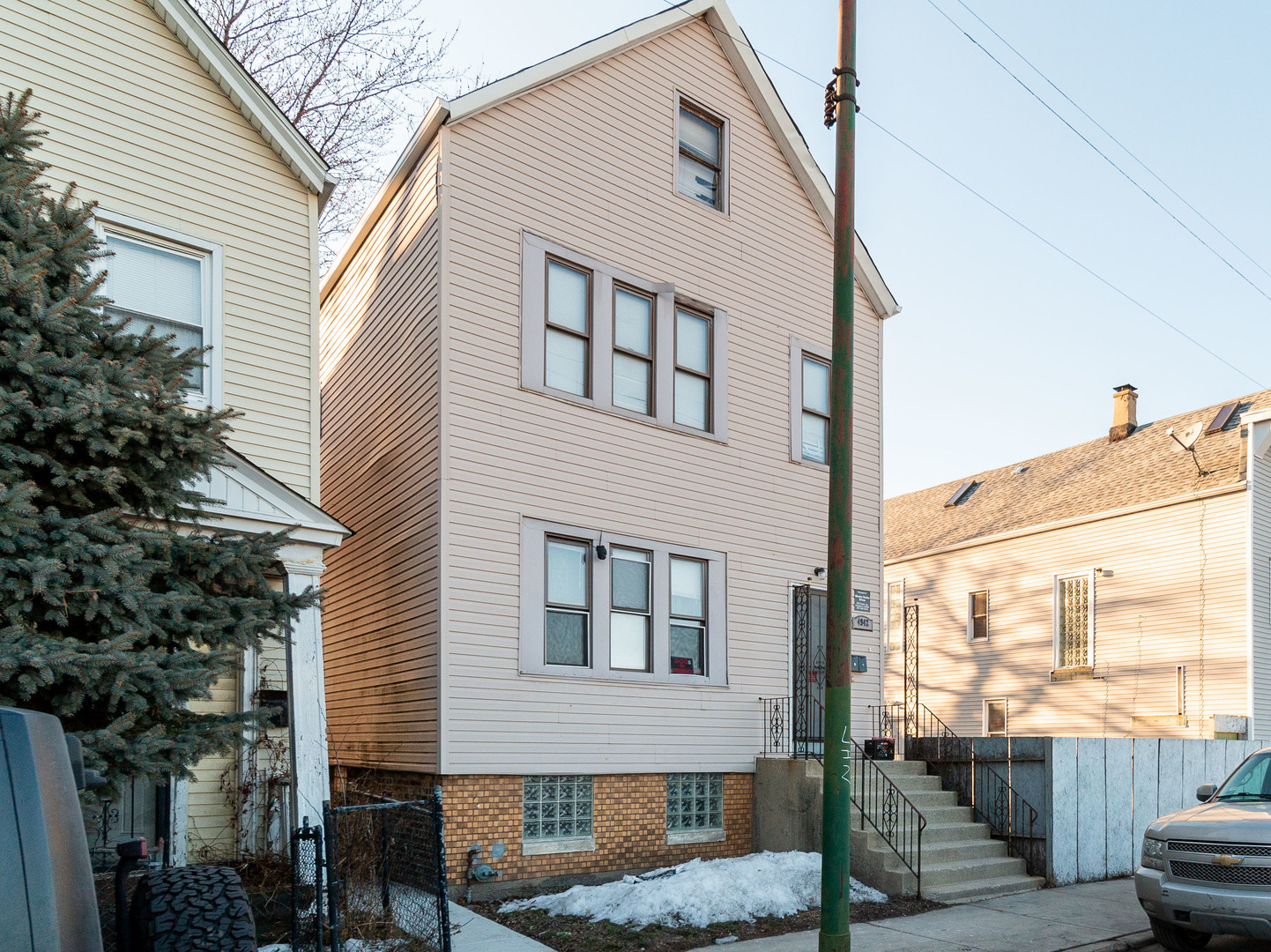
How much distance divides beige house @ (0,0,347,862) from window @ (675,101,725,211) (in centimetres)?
524

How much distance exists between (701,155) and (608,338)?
3498 mm

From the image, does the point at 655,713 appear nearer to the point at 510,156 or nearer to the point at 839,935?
the point at 839,935

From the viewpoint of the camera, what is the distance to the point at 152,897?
5.54m

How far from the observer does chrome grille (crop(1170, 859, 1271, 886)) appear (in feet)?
28.4

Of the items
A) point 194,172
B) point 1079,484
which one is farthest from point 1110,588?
point 194,172

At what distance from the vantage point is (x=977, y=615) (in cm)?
2678

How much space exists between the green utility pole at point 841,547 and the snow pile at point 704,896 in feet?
8.03

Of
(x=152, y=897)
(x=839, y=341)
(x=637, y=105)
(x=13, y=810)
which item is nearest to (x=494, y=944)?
(x=152, y=897)

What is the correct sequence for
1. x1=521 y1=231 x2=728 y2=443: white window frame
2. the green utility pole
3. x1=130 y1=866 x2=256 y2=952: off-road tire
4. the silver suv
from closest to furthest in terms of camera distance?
1. x1=130 y1=866 x2=256 y2=952: off-road tire
2. the green utility pole
3. the silver suv
4. x1=521 y1=231 x2=728 y2=443: white window frame

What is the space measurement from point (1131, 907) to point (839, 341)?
7206 millimetres

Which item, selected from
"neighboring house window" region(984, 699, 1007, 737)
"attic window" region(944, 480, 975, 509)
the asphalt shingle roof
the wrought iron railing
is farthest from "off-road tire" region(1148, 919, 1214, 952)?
"attic window" region(944, 480, 975, 509)

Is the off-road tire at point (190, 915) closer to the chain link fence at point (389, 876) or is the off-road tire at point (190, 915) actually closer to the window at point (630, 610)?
the chain link fence at point (389, 876)

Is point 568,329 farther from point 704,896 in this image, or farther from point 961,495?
point 961,495

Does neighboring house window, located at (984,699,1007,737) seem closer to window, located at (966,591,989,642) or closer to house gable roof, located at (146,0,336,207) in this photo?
window, located at (966,591,989,642)
